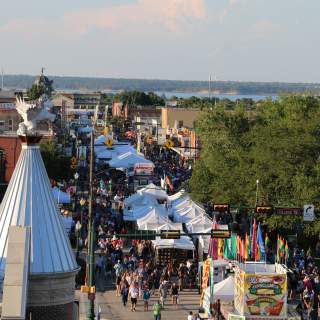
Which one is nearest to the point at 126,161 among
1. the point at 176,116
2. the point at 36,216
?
the point at 36,216

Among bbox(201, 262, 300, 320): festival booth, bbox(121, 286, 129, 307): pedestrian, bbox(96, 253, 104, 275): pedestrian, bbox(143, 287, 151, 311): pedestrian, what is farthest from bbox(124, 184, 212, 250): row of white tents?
bbox(201, 262, 300, 320): festival booth

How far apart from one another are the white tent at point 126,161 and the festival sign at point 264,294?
45.6m

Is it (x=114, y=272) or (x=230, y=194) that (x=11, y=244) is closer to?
(x=114, y=272)

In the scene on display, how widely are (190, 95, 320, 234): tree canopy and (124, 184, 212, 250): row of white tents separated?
321cm

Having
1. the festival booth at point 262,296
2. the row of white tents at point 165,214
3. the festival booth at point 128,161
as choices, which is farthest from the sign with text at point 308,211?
the festival booth at point 128,161

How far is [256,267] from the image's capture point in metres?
Answer: 29.9

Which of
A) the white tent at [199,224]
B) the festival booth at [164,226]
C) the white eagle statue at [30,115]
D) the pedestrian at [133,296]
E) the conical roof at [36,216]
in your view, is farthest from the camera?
the white tent at [199,224]

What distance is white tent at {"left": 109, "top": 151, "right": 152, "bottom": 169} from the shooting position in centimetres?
7406

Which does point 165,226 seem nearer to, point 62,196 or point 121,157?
point 62,196

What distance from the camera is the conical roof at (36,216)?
13.6 meters

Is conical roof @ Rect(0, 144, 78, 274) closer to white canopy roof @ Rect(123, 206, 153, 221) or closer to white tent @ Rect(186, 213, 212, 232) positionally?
white tent @ Rect(186, 213, 212, 232)

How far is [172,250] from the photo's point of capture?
39.3 meters

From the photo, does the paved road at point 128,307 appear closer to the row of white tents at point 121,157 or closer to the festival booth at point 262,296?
the festival booth at point 262,296

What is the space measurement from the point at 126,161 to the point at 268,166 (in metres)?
24.3
